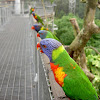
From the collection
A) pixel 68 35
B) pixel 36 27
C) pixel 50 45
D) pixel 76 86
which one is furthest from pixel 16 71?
pixel 68 35

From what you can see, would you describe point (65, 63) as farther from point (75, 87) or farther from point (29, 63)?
point (29, 63)

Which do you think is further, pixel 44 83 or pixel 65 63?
pixel 65 63

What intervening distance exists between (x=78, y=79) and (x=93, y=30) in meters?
1.84

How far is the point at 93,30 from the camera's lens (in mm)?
2740

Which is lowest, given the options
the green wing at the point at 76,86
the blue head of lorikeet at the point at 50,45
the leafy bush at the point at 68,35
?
the leafy bush at the point at 68,35

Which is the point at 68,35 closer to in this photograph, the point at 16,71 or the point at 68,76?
the point at 16,71

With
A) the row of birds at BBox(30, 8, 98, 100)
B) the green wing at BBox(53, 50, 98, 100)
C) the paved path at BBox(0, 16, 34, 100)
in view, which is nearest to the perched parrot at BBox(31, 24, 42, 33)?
the paved path at BBox(0, 16, 34, 100)

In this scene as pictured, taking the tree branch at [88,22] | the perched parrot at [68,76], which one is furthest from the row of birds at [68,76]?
the tree branch at [88,22]

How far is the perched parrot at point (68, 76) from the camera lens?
1.09 meters

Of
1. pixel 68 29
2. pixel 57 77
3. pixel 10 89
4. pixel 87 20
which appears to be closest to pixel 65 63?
pixel 57 77

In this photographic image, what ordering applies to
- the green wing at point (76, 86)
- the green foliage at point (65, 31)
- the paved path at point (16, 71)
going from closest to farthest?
the green wing at point (76, 86)
the paved path at point (16, 71)
the green foliage at point (65, 31)

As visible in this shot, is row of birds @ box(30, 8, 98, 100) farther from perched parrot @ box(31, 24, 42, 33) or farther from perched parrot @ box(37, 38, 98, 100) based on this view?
perched parrot @ box(31, 24, 42, 33)

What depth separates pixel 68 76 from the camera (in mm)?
1141

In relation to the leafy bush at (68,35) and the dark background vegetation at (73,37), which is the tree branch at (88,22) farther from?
the leafy bush at (68,35)
